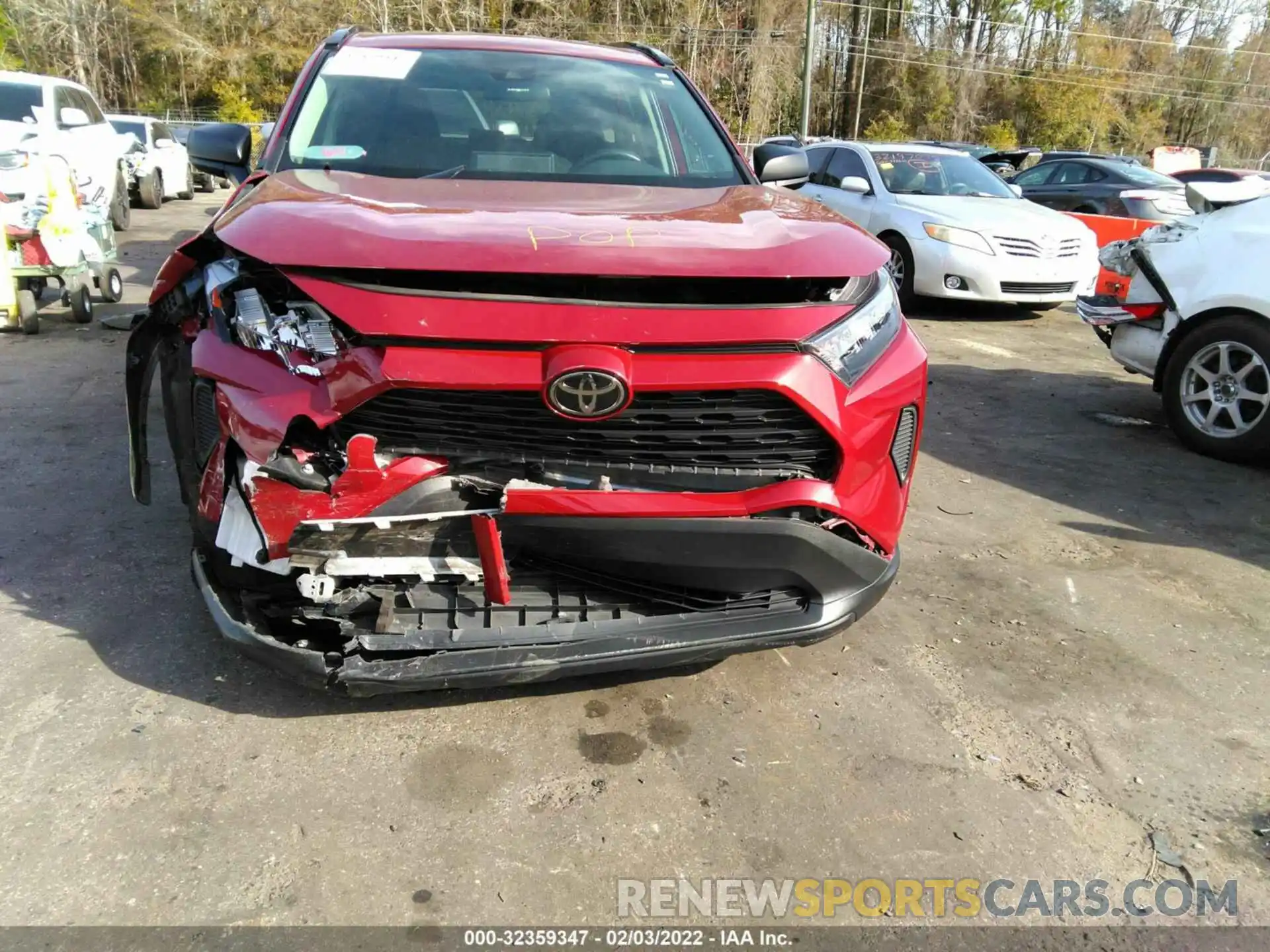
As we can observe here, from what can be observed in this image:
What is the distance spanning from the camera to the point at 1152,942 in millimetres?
1985

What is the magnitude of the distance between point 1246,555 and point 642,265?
326 centimetres

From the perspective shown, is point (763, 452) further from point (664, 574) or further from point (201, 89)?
point (201, 89)

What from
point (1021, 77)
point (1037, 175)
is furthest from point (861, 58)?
point (1037, 175)

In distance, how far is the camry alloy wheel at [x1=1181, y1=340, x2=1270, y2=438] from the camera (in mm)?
4973

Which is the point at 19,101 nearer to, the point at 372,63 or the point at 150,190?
the point at 150,190

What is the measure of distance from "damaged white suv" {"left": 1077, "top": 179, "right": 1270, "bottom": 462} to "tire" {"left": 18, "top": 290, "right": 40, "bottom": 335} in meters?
7.44

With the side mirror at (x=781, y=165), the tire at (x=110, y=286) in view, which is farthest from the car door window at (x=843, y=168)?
the tire at (x=110, y=286)

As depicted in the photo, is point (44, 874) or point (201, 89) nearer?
point (44, 874)

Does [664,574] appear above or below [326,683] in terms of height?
above

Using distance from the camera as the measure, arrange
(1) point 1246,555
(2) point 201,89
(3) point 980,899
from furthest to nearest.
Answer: (2) point 201,89, (1) point 1246,555, (3) point 980,899

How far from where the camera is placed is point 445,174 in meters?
3.16

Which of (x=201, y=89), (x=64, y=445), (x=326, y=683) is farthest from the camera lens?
(x=201, y=89)

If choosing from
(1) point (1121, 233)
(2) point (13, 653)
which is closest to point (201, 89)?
(1) point (1121, 233)

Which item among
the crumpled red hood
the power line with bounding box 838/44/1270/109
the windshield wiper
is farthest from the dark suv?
the power line with bounding box 838/44/1270/109
